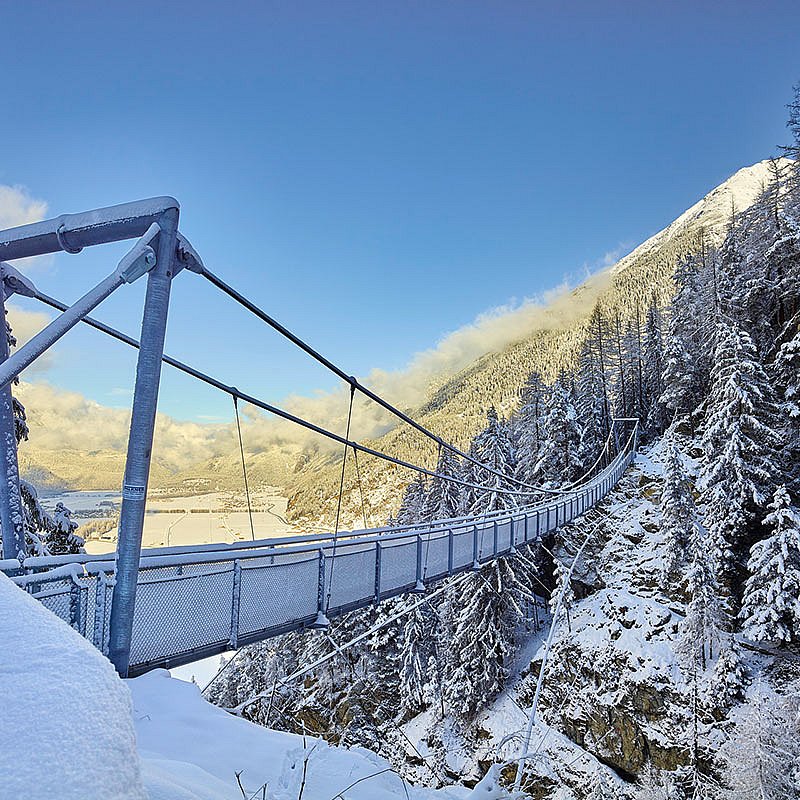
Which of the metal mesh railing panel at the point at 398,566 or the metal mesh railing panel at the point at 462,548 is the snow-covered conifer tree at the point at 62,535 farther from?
the metal mesh railing panel at the point at 462,548

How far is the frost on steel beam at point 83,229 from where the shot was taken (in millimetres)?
3299

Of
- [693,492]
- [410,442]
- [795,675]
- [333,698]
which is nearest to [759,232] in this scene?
[693,492]

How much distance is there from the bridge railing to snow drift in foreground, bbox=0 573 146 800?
1.88 m

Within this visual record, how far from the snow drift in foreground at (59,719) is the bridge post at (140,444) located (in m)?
2.04

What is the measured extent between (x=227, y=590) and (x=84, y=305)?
2.39 metres

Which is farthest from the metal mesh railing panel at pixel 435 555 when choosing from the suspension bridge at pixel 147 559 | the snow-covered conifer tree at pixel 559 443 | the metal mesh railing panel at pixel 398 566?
the snow-covered conifer tree at pixel 559 443

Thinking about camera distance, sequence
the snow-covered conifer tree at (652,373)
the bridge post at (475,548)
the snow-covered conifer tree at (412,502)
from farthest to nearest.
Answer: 1. the snow-covered conifer tree at (652,373)
2. the snow-covered conifer tree at (412,502)
3. the bridge post at (475,548)

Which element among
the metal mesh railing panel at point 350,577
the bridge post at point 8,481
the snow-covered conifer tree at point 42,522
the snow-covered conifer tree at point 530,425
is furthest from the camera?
the snow-covered conifer tree at point 530,425

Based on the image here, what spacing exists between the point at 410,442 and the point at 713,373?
192ft

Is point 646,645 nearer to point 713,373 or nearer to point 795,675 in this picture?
point 795,675

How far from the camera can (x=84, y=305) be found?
117 inches

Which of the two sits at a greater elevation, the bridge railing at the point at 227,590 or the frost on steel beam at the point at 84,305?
the frost on steel beam at the point at 84,305

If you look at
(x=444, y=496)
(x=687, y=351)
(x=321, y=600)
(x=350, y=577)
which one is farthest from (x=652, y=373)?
(x=321, y=600)

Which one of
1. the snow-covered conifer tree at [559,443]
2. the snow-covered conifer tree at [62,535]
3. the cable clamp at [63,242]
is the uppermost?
the snow-covered conifer tree at [559,443]
